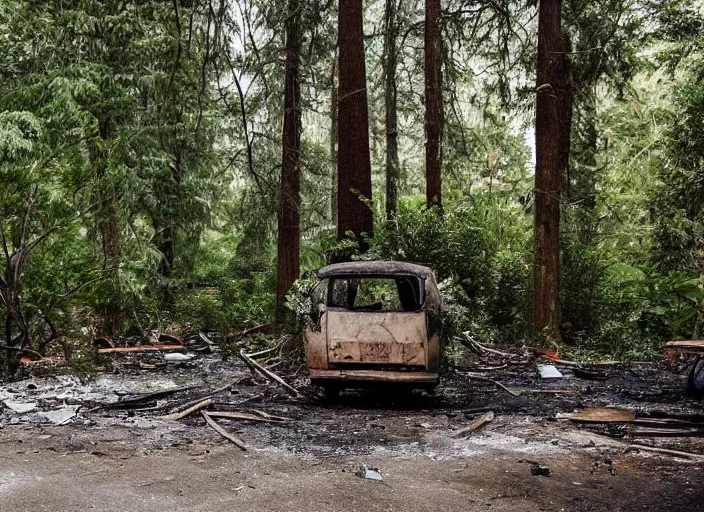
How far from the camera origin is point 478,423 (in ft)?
27.5

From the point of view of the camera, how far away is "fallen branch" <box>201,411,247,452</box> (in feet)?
24.1

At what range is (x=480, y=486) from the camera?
19.8ft

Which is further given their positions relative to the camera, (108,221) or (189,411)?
(108,221)

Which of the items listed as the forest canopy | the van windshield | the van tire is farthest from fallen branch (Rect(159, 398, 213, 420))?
the van tire

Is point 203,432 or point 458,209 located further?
point 458,209

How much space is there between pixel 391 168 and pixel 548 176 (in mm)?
6120

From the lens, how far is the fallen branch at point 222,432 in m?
7.34

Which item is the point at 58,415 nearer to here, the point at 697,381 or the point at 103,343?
the point at 103,343

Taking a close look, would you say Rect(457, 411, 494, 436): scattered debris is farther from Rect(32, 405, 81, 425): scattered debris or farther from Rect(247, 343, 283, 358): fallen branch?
Rect(247, 343, 283, 358): fallen branch

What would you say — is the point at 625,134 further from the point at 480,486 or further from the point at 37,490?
the point at 37,490

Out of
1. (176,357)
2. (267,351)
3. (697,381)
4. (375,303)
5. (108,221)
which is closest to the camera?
(697,381)

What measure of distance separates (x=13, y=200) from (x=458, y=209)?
9547 millimetres

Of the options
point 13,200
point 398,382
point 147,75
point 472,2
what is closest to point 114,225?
point 147,75

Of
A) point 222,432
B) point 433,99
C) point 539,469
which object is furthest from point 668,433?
point 433,99
